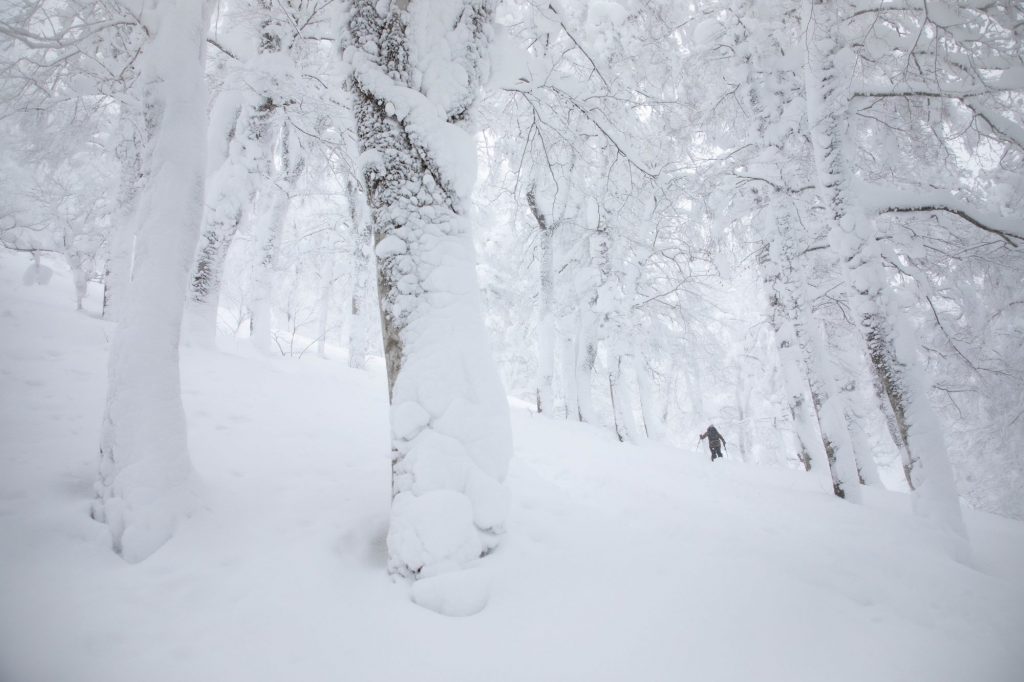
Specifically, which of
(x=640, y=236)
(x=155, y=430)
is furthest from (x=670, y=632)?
(x=640, y=236)

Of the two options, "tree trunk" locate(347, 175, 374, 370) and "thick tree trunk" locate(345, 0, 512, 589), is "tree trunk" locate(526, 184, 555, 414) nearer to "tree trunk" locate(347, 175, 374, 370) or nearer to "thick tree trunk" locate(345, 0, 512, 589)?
"tree trunk" locate(347, 175, 374, 370)

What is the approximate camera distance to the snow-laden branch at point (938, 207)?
4516 mm

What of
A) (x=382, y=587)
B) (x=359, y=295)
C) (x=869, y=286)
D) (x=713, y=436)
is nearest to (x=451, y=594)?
(x=382, y=587)

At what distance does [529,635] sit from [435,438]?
1.17 metres

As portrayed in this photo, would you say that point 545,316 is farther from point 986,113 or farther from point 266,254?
point 986,113

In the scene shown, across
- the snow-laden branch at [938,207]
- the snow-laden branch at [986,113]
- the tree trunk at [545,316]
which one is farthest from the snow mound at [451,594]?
the tree trunk at [545,316]

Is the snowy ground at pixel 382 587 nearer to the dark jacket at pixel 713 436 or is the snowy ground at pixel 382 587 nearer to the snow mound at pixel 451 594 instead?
the snow mound at pixel 451 594

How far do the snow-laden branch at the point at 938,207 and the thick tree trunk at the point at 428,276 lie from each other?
524 centimetres

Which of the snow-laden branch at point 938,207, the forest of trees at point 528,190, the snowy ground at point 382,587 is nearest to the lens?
the snowy ground at point 382,587

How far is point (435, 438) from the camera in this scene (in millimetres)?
2525

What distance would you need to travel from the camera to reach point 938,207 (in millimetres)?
4656

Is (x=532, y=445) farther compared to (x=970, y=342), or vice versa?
(x=970, y=342)

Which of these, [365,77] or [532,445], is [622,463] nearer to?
[532,445]

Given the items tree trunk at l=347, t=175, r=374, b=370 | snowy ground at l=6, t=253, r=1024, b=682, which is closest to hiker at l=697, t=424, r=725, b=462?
snowy ground at l=6, t=253, r=1024, b=682
